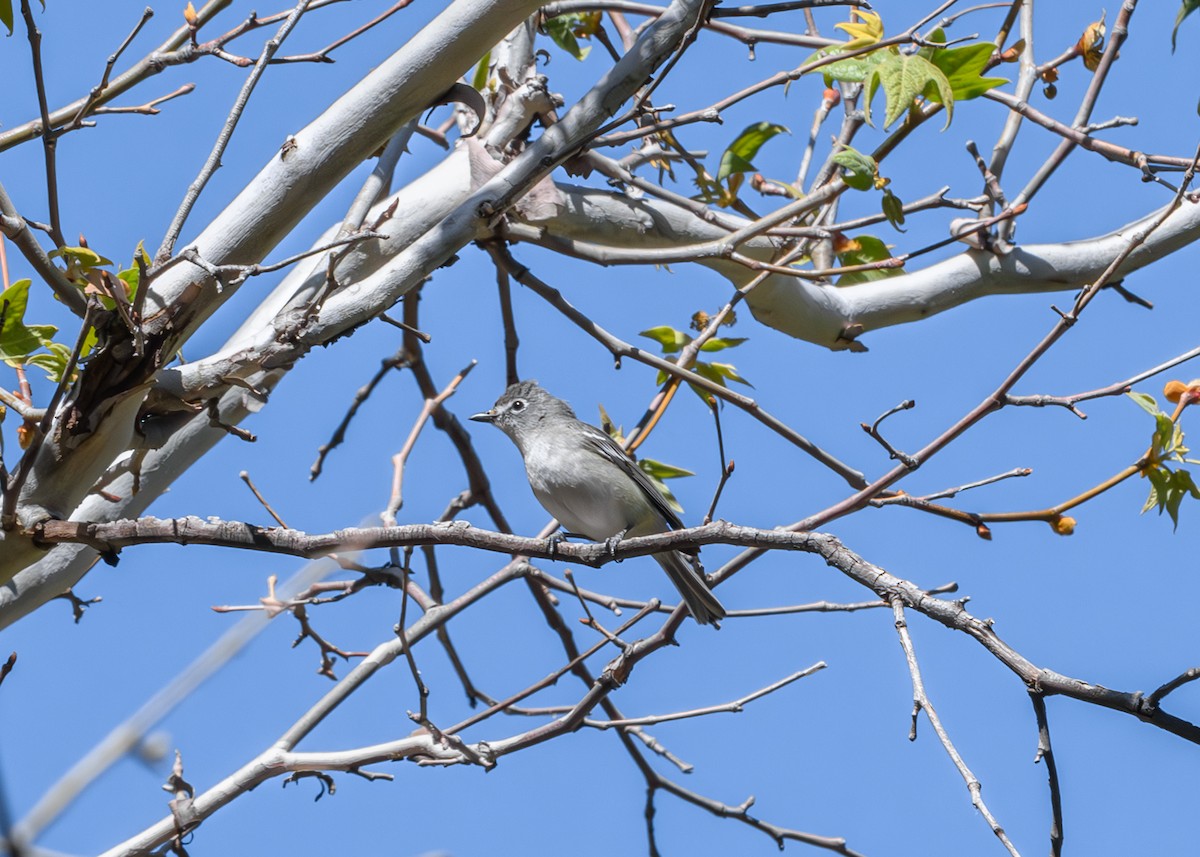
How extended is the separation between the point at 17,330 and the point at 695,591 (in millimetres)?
2388

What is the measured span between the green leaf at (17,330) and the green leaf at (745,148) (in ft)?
7.86

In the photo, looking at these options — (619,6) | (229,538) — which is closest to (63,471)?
(229,538)

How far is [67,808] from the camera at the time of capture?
2.51ft

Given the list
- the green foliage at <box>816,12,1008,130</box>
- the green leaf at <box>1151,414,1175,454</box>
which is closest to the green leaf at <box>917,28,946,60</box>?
the green foliage at <box>816,12,1008,130</box>

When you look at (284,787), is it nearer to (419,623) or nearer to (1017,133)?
→ (419,623)

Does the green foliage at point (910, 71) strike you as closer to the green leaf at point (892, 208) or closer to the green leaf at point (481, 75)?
the green leaf at point (892, 208)

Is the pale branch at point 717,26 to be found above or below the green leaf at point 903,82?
above

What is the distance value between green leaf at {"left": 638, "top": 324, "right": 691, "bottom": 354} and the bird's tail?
839mm

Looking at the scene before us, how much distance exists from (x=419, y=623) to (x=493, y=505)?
1134 millimetres

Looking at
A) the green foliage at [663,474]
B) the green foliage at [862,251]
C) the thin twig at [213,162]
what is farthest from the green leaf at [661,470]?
the thin twig at [213,162]

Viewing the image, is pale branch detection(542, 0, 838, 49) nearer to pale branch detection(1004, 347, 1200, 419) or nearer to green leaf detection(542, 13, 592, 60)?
green leaf detection(542, 13, 592, 60)

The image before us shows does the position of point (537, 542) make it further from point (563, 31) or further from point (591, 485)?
point (563, 31)

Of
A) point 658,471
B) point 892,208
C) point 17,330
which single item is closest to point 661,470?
point 658,471

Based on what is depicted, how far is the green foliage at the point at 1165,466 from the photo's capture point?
→ 3.32 m
